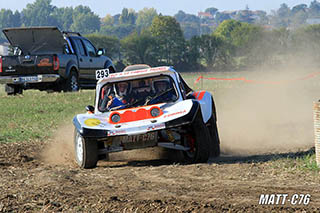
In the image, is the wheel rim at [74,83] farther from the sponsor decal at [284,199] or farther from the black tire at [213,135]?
the sponsor decal at [284,199]

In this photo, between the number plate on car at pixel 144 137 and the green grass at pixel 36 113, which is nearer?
the number plate on car at pixel 144 137

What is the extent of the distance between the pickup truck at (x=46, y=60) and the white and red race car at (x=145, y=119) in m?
10.9

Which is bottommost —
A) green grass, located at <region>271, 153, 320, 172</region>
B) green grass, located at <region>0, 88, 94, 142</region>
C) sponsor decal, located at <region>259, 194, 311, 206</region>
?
green grass, located at <region>0, 88, 94, 142</region>

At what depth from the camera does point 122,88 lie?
1110 centimetres

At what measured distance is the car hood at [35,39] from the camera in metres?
21.9

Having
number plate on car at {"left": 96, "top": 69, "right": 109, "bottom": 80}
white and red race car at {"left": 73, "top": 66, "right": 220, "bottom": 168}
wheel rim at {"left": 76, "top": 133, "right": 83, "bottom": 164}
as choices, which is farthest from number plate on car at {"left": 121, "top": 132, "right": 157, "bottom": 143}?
number plate on car at {"left": 96, "top": 69, "right": 109, "bottom": 80}

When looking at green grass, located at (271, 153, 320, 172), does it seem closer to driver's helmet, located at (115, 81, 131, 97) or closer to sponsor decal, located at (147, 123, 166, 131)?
sponsor decal, located at (147, 123, 166, 131)

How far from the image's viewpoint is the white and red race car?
31.1 feet

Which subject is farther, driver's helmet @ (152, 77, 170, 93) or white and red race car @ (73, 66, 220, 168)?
driver's helmet @ (152, 77, 170, 93)

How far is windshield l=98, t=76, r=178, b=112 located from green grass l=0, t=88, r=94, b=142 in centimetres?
356

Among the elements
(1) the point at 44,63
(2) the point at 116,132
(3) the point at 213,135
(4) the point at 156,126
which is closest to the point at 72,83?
(1) the point at 44,63

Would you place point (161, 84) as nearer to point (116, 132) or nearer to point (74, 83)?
point (116, 132)

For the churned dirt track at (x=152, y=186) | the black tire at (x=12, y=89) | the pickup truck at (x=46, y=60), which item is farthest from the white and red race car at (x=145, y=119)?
the black tire at (x=12, y=89)

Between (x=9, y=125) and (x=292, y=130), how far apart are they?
23.0 feet
